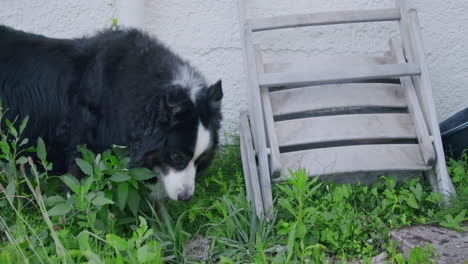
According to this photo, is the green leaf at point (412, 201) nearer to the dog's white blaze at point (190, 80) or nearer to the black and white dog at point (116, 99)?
the black and white dog at point (116, 99)

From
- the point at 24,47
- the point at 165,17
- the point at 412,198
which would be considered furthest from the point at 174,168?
the point at 165,17

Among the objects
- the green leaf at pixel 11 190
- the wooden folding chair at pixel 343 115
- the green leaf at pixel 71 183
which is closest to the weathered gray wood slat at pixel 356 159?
the wooden folding chair at pixel 343 115

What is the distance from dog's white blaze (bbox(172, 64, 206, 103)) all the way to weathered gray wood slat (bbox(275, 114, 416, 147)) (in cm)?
66

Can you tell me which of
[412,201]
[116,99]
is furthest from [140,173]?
[412,201]

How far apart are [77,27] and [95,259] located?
2.58m

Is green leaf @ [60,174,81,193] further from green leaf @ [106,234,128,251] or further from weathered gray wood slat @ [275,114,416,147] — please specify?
weathered gray wood slat @ [275,114,416,147]

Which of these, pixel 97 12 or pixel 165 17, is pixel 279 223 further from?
pixel 97 12

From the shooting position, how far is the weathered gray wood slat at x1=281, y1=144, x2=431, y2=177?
120 inches

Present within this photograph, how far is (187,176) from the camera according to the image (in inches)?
110

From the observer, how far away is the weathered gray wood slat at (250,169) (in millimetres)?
2912

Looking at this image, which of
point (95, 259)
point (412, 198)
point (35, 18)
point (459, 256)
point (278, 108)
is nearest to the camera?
point (95, 259)

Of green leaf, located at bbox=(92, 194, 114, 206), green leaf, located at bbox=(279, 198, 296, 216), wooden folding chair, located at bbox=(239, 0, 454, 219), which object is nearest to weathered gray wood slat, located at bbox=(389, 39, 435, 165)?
wooden folding chair, located at bbox=(239, 0, 454, 219)

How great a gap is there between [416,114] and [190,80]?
156 centimetres

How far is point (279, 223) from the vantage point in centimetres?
276
